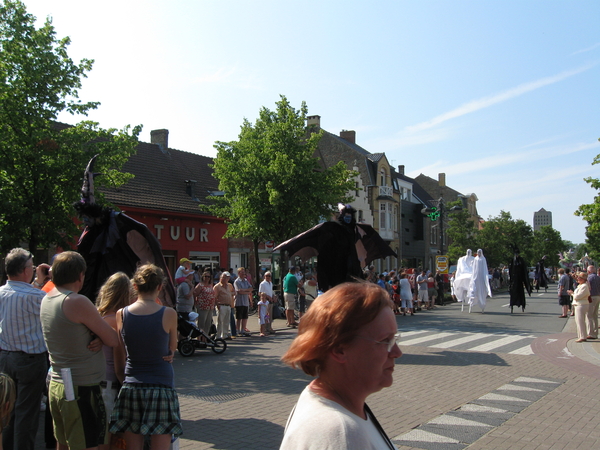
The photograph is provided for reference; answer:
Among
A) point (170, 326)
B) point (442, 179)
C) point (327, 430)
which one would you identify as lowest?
point (327, 430)

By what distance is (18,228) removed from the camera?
11.9 metres

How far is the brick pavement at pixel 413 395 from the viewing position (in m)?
5.89

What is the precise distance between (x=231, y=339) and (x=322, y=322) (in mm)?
13258

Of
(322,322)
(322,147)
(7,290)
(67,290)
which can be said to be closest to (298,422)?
(322,322)

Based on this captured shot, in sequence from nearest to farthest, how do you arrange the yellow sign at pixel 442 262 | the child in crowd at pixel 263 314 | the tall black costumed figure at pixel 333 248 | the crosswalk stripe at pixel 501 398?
1. the crosswalk stripe at pixel 501 398
2. the tall black costumed figure at pixel 333 248
3. the child in crowd at pixel 263 314
4. the yellow sign at pixel 442 262

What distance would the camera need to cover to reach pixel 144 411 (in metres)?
3.90

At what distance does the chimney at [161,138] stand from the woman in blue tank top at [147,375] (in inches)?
1223

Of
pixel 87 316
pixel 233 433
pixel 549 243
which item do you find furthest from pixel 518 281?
pixel 549 243

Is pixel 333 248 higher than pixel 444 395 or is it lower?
higher

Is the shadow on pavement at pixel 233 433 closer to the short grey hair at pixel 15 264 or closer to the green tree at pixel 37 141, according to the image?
the short grey hair at pixel 15 264

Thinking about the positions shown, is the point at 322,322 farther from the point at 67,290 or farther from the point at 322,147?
the point at 322,147

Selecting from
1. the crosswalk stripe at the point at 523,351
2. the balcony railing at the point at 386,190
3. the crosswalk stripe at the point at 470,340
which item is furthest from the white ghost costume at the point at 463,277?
the balcony railing at the point at 386,190

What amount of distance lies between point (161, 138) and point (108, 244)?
2955 cm

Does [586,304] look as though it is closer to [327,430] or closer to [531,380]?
[531,380]
